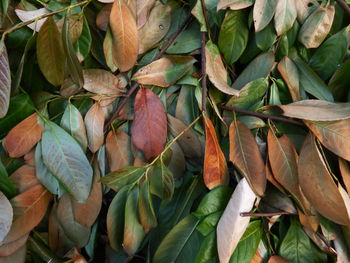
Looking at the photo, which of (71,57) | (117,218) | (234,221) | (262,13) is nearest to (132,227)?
(117,218)

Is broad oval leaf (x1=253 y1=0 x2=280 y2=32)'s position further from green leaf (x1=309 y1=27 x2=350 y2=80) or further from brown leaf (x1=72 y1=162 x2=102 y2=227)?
brown leaf (x1=72 y1=162 x2=102 y2=227)

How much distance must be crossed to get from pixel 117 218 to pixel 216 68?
0.86ft

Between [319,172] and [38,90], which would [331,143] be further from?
[38,90]

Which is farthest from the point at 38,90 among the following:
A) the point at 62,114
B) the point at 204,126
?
the point at 204,126

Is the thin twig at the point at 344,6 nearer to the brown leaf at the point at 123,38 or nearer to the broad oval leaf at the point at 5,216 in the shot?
the brown leaf at the point at 123,38

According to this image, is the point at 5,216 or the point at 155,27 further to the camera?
the point at 155,27

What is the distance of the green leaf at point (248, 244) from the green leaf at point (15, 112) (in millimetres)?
357

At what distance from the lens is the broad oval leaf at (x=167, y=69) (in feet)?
1.92

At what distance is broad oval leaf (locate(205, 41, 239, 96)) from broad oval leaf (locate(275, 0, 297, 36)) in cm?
9

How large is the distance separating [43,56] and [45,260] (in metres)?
0.29

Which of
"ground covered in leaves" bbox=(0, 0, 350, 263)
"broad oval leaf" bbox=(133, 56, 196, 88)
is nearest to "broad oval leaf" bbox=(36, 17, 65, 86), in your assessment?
"ground covered in leaves" bbox=(0, 0, 350, 263)

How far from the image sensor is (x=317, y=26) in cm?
58

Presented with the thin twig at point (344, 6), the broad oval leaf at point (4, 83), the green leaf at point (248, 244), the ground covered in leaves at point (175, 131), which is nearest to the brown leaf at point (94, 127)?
the ground covered in leaves at point (175, 131)

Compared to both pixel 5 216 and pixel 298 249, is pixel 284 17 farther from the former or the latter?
pixel 5 216
